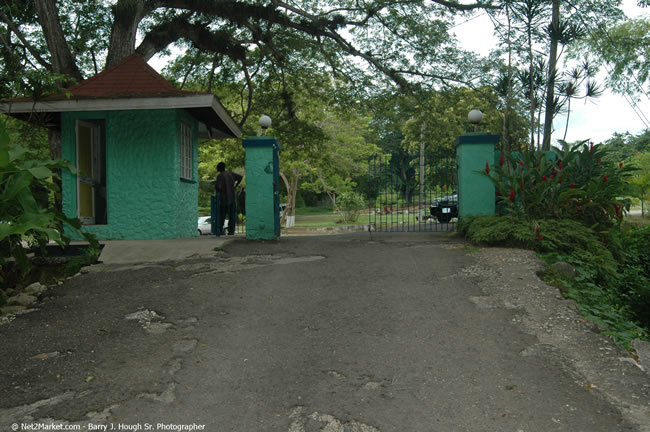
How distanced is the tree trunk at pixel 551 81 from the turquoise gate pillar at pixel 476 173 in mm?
997

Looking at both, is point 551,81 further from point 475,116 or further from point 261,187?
point 261,187

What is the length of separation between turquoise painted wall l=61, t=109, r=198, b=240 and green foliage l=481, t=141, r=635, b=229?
6.20 meters

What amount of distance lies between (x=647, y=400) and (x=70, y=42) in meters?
13.9

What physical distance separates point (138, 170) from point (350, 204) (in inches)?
676

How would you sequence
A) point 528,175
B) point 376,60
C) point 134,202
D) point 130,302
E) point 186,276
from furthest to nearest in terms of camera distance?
point 376,60, point 134,202, point 528,175, point 186,276, point 130,302

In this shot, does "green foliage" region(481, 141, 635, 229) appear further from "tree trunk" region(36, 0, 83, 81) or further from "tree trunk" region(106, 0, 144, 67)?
"tree trunk" region(36, 0, 83, 81)

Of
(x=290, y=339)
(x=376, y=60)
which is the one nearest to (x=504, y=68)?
(x=376, y=60)

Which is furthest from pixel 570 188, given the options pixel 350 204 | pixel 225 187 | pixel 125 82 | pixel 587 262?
pixel 350 204

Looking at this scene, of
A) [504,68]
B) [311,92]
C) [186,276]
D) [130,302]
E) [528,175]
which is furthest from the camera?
[311,92]

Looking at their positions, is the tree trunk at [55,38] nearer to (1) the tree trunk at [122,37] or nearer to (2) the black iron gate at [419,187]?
(1) the tree trunk at [122,37]

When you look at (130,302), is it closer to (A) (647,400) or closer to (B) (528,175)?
(A) (647,400)

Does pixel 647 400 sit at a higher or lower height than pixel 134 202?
lower

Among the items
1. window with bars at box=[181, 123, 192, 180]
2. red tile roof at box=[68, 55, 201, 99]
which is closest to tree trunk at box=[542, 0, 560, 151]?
red tile roof at box=[68, 55, 201, 99]

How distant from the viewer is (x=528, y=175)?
24.9 feet
